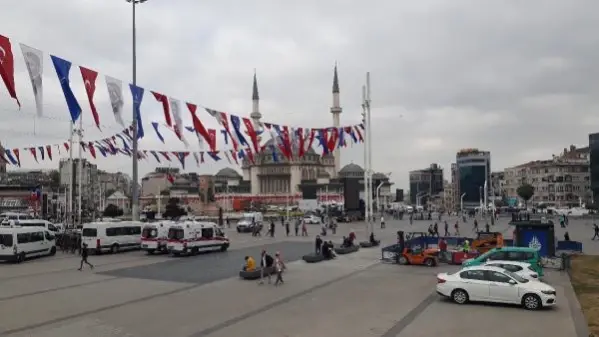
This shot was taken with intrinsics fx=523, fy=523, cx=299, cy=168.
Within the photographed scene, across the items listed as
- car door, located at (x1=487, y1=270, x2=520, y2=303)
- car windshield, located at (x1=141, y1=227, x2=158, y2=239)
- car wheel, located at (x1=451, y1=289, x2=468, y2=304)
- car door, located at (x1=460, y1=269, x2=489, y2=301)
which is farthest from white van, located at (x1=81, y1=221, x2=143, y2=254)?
car door, located at (x1=487, y1=270, x2=520, y2=303)

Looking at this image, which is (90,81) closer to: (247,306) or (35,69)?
(35,69)

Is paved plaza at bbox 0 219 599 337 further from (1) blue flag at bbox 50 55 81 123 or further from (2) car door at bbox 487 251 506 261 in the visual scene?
(1) blue flag at bbox 50 55 81 123

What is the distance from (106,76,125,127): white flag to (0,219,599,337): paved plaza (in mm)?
7246

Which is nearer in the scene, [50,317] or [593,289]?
[50,317]

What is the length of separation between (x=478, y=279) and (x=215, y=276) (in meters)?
11.1

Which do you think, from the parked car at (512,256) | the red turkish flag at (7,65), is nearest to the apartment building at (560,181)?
the parked car at (512,256)

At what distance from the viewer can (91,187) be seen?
120 meters

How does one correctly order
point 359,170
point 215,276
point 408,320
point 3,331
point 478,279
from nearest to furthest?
point 3,331 → point 408,320 → point 478,279 → point 215,276 → point 359,170

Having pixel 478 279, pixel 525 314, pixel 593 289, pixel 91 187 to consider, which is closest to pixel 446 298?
pixel 478 279

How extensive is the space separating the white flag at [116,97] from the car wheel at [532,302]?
18653 mm

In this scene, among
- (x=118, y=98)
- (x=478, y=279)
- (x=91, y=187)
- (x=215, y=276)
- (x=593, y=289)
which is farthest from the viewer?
(x=91, y=187)

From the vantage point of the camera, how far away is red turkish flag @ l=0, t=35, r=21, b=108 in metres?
16.4

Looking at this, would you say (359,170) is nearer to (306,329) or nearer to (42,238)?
(42,238)

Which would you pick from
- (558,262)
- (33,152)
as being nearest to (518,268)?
(558,262)
